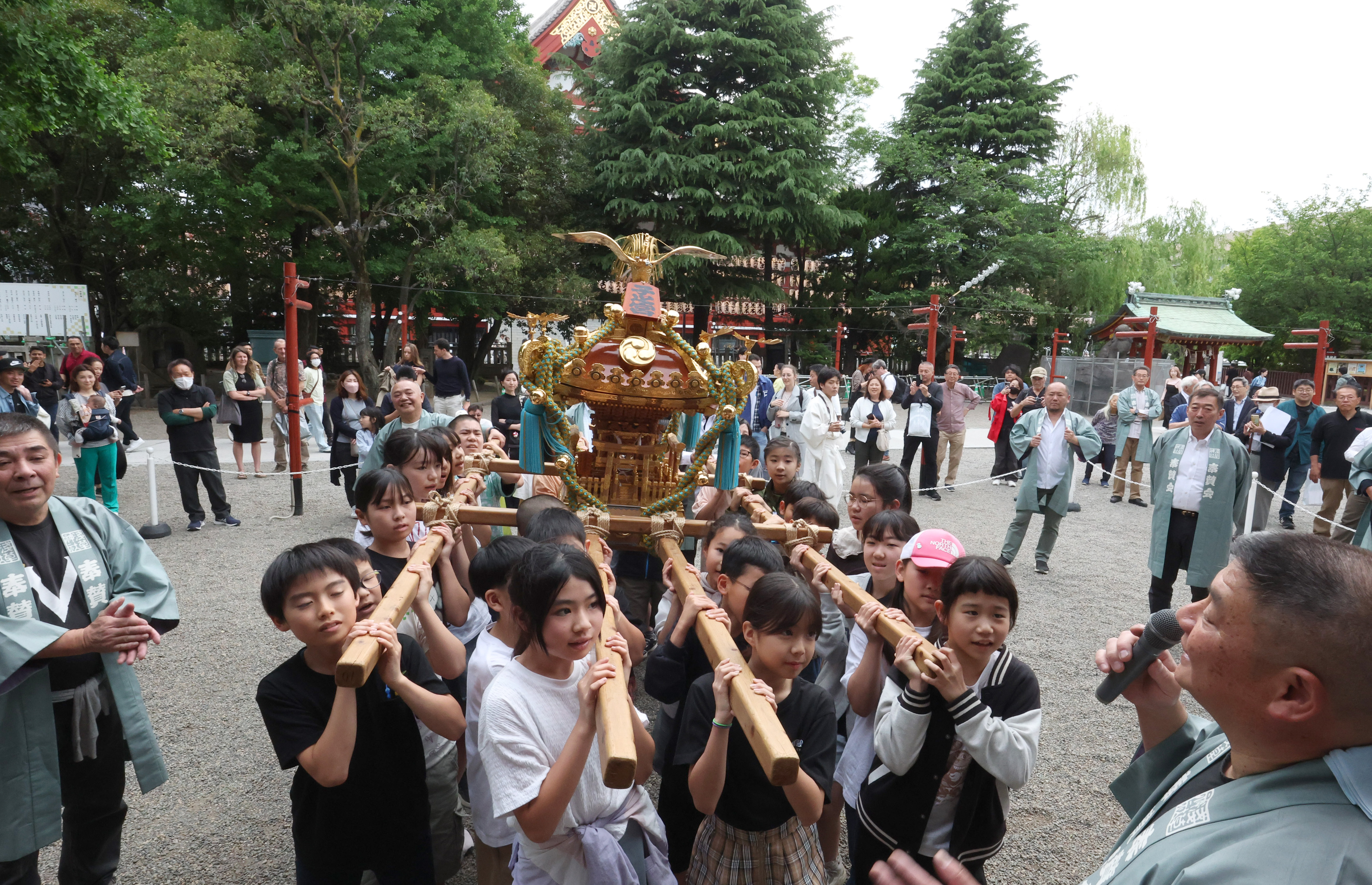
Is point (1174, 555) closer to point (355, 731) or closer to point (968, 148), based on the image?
point (355, 731)

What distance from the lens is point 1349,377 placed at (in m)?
8.02

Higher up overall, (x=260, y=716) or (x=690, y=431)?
(x=690, y=431)

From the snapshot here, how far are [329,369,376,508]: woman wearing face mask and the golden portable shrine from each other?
13.4 feet

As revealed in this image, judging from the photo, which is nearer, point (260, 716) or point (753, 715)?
point (753, 715)

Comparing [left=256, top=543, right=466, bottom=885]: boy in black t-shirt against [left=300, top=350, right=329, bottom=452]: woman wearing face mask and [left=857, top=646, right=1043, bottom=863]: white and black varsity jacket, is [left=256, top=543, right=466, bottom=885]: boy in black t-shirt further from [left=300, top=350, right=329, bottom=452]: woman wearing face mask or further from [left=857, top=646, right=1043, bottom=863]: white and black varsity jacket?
[left=300, top=350, right=329, bottom=452]: woman wearing face mask

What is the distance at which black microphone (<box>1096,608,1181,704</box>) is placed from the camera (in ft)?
4.79

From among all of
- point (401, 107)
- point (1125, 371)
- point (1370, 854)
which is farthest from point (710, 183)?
point (1370, 854)

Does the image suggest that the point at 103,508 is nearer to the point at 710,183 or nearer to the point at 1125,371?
the point at 710,183

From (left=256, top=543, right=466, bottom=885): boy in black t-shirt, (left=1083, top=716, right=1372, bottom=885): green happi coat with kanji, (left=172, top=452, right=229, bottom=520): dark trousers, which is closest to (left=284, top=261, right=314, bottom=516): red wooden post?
(left=172, top=452, right=229, bottom=520): dark trousers

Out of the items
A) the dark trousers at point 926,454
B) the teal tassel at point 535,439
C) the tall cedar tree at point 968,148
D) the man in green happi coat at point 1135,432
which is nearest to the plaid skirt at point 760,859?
the teal tassel at point 535,439

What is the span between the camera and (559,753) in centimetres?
190

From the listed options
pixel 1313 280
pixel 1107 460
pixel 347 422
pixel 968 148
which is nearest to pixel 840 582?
pixel 347 422

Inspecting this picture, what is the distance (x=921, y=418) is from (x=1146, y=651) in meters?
8.76

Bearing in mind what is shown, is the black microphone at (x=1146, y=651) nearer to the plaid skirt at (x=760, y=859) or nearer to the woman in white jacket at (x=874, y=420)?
the plaid skirt at (x=760, y=859)
